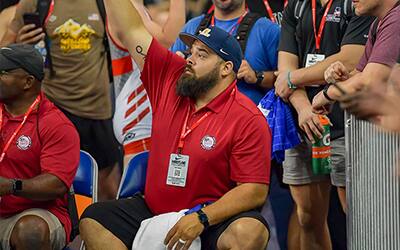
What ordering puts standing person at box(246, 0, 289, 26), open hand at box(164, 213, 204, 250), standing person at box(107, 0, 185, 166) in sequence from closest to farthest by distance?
open hand at box(164, 213, 204, 250) < standing person at box(246, 0, 289, 26) < standing person at box(107, 0, 185, 166)

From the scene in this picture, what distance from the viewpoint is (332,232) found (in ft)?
26.4

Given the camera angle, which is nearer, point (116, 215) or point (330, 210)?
point (116, 215)

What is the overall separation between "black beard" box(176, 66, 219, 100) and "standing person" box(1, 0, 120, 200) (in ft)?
7.28

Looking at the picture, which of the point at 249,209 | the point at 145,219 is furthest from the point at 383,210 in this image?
the point at 145,219

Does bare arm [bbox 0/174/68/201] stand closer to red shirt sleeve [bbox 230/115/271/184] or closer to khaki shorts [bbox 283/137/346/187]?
red shirt sleeve [bbox 230/115/271/184]

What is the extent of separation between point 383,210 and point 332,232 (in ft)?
8.72

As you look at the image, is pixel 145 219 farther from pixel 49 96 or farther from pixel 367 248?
pixel 49 96

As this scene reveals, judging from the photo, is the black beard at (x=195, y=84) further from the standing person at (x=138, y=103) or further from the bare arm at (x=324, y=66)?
the standing person at (x=138, y=103)

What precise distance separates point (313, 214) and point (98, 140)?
242cm

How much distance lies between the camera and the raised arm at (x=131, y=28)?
6664 millimetres

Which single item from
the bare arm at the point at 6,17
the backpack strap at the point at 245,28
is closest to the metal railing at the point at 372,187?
the backpack strap at the point at 245,28

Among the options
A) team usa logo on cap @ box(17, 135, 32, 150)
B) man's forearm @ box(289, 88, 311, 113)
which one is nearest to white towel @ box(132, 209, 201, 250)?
team usa logo on cap @ box(17, 135, 32, 150)

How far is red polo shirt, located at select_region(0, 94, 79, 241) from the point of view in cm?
677

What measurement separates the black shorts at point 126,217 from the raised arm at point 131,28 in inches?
36.5
